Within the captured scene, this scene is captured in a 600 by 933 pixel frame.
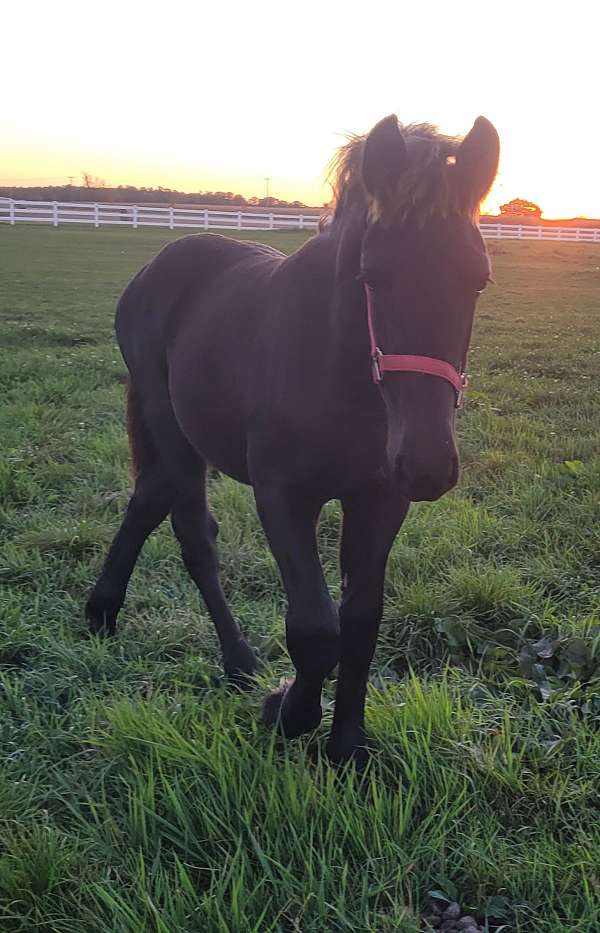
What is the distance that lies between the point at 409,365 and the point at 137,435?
2048 mm

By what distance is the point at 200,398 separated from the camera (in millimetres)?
2811

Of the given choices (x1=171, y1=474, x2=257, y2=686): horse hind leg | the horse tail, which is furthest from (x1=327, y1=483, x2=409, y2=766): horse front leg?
the horse tail

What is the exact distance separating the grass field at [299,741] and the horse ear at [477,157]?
145 centimetres

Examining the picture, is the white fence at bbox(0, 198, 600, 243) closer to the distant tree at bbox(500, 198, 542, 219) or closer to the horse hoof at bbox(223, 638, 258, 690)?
the distant tree at bbox(500, 198, 542, 219)

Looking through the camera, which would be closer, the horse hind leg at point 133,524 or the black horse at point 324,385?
the black horse at point 324,385

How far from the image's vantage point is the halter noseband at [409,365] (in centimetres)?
172

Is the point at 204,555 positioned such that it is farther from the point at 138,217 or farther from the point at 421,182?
the point at 138,217

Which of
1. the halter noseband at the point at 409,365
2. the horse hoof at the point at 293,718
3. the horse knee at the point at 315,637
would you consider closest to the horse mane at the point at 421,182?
the halter noseband at the point at 409,365

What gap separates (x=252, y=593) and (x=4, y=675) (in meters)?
1.22

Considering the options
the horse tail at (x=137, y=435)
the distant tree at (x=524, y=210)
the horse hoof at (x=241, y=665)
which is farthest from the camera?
the distant tree at (x=524, y=210)

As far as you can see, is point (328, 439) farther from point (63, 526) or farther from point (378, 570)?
point (63, 526)

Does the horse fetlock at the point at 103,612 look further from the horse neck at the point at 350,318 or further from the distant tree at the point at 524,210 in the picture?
the distant tree at the point at 524,210

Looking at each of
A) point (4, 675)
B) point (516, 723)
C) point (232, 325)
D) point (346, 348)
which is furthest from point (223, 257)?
point (516, 723)

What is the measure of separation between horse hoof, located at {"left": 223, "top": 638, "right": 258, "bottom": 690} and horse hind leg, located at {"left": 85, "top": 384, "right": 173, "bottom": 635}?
576mm
